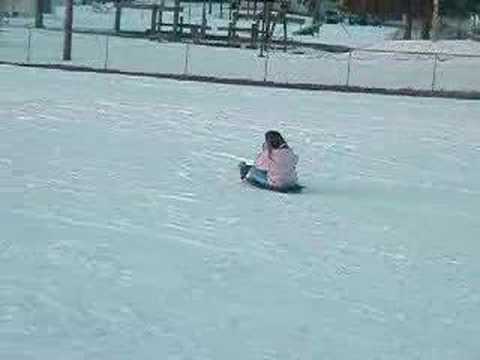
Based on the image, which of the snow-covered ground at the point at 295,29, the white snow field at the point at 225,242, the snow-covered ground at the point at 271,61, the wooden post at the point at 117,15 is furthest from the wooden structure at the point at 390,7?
the white snow field at the point at 225,242

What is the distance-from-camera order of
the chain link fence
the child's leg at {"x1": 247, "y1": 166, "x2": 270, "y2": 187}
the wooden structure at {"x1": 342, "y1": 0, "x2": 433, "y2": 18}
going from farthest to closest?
1. the wooden structure at {"x1": 342, "y1": 0, "x2": 433, "y2": 18}
2. the chain link fence
3. the child's leg at {"x1": 247, "y1": 166, "x2": 270, "y2": 187}

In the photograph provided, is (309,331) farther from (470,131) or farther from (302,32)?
(302,32)

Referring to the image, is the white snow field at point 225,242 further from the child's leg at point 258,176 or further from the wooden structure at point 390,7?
the wooden structure at point 390,7

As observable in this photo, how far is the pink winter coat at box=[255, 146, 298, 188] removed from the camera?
14.4 meters

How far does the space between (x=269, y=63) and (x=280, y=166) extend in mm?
27297

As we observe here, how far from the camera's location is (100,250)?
10367 millimetres

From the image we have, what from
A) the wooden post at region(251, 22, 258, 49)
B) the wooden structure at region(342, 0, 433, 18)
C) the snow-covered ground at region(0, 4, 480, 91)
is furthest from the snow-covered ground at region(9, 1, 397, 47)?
the snow-covered ground at region(0, 4, 480, 91)

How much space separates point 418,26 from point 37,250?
64.9 metres

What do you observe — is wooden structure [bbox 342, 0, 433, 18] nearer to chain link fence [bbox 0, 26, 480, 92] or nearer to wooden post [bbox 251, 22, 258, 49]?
wooden post [bbox 251, 22, 258, 49]

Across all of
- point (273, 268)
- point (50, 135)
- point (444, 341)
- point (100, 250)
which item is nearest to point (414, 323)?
point (444, 341)

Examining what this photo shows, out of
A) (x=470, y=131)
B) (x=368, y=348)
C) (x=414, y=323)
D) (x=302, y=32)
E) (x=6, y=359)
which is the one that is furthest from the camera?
(x=302, y=32)

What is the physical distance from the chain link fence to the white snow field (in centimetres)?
1304

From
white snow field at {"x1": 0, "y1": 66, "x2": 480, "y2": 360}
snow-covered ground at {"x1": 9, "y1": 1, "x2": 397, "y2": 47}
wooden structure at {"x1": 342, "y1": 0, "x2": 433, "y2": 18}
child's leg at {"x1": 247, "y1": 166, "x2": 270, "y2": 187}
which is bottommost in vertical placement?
white snow field at {"x1": 0, "y1": 66, "x2": 480, "y2": 360}

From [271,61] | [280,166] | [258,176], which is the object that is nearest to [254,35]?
[271,61]
